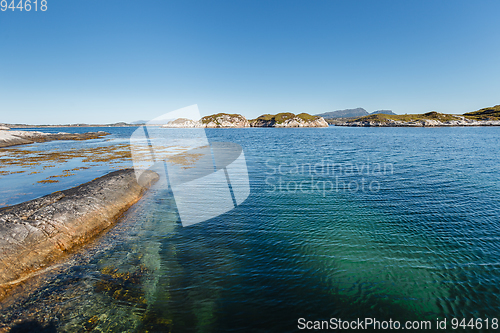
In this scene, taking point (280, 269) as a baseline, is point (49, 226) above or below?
above

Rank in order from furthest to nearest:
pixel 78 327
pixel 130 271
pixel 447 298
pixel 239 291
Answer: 1. pixel 130 271
2. pixel 239 291
3. pixel 447 298
4. pixel 78 327

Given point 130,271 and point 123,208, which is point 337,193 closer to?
point 130,271

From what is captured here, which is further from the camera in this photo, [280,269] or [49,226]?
[49,226]

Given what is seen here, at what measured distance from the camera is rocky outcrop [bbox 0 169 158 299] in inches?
396

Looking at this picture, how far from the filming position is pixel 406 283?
9.26 metres

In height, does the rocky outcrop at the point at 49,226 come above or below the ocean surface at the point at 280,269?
above

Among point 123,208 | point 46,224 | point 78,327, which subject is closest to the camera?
point 78,327

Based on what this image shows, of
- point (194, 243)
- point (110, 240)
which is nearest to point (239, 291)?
point (194, 243)

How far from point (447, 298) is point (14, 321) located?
16.1 m

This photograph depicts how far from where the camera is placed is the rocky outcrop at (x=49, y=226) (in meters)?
10.1

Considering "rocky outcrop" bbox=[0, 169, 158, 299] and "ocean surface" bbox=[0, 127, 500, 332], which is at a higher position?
"rocky outcrop" bbox=[0, 169, 158, 299]

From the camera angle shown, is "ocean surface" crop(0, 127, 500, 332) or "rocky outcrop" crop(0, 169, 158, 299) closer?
"ocean surface" crop(0, 127, 500, 332)

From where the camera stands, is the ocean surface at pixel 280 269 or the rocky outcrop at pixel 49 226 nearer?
the ocean surface at pixel 280 269

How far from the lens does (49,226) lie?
12.4 m
